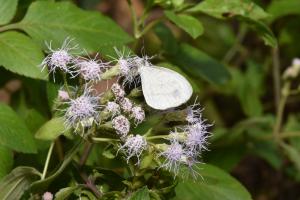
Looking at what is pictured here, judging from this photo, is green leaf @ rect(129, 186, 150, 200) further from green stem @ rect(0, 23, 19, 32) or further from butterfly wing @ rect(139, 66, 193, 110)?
green stem @ rect(0, 23, 19, 32)

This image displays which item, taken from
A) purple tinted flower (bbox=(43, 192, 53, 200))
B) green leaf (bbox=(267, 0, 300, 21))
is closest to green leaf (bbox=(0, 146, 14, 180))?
purple tinted flower (bbox=(43, 192, 53, 200))

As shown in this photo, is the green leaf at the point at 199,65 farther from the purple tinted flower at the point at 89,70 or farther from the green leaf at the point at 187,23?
the purple tinted flower at the point at 89,70

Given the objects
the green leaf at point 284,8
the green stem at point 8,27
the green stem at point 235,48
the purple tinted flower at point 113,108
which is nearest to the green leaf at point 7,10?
the green stem at point 8,27

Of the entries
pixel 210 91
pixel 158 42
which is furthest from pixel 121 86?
pixel 210 91

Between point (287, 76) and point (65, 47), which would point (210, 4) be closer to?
point (65, 47)

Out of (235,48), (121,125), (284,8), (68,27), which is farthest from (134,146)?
(235,48)

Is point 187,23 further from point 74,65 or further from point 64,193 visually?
point 64,193
